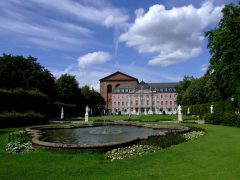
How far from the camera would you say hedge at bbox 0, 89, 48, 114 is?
28.5 meters

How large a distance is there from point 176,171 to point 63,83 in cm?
5972

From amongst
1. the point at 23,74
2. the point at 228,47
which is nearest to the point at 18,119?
the point at 228,47

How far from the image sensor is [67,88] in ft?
215

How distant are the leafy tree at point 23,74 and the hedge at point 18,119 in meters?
21.8

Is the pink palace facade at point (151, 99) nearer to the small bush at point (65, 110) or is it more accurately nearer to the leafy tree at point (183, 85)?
the leafy tree at point (183, 85)

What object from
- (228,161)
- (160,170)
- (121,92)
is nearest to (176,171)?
(160,170)

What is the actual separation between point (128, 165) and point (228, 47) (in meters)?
24.6

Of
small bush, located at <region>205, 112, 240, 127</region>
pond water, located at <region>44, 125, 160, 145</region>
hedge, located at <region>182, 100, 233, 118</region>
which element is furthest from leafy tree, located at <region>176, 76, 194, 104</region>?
pond water, located at <region>44, 125, 160, 145</region>

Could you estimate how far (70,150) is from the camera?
419 inches

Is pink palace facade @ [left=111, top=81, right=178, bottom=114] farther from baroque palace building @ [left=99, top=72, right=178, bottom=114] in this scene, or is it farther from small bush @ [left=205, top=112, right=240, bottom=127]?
small bush @ [left=205, top=112, right=240, bottom=127]

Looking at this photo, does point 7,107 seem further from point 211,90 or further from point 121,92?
point 121,92

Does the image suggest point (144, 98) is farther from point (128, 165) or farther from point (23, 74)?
point (128, 165)

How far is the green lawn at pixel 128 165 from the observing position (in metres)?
7.25

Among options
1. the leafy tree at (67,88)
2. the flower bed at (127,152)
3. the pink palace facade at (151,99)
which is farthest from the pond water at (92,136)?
the pink palace facade at (151,99)
